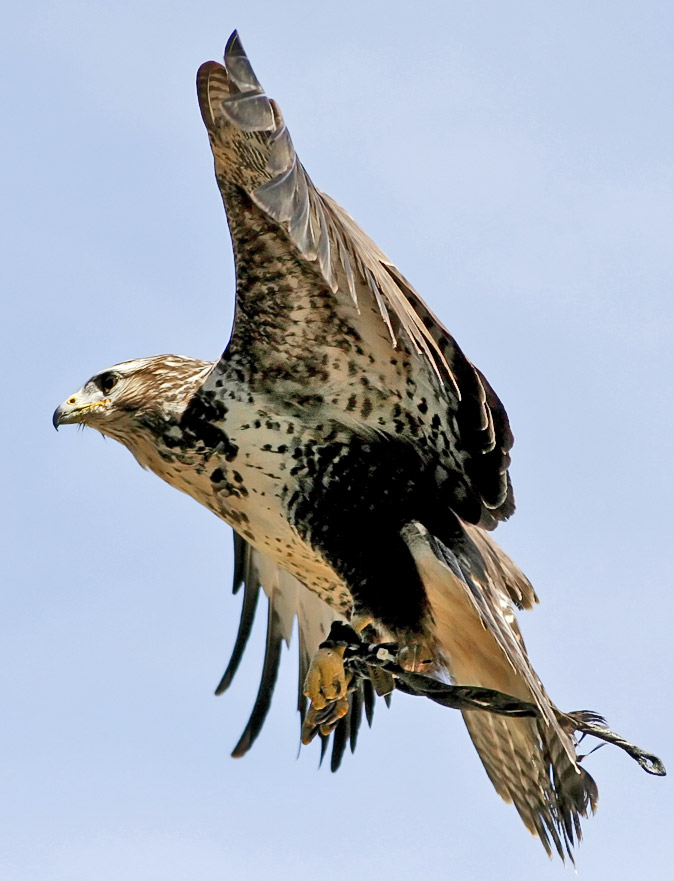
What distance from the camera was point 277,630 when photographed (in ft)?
25.6

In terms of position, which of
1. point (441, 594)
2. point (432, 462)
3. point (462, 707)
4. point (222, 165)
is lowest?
point (462, 707)

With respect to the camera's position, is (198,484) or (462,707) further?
(198,484)

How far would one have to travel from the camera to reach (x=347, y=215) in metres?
5.85

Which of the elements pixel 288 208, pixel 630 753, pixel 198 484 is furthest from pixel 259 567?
pixel 288 208

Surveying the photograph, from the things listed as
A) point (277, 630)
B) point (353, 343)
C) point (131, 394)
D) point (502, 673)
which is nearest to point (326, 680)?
point (502, 673)

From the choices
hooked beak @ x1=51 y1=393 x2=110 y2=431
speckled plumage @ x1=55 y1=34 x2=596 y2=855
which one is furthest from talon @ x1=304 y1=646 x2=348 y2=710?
hooked beak @ x1=51 y1=393 x2=110 y2=431

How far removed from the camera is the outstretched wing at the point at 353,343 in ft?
19.6

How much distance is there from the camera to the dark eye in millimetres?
6586

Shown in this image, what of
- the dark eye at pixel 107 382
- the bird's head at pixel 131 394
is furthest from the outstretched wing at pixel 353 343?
the dark eye at pixel 107 382

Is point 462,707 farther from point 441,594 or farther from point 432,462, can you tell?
point 432,462

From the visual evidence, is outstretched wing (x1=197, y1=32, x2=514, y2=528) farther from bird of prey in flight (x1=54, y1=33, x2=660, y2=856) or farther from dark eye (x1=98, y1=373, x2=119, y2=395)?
dark eye (x1=98, y1=373, x2=119, y2=395)

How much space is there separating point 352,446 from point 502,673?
106 cm

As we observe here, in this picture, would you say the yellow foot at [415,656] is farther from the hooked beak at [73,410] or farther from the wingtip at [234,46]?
the wingtip at [234,46]

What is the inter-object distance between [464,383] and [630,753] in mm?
1481
